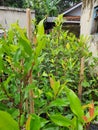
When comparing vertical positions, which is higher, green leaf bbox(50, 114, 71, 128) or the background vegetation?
the background vegetation

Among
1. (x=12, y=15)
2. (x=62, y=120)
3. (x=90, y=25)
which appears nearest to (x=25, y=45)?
(x=62, y=120)

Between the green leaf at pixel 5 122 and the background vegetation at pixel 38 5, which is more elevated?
the background vegetation at pixel 38 5

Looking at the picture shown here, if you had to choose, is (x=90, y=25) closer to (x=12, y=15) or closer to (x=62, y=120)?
(x=62, y=120)

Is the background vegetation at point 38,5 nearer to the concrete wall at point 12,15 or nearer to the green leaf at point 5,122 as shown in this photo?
the concrete wall at point 12,15

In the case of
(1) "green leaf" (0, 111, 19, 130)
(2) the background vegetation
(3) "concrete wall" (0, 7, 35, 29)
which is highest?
(2) the background vegetation

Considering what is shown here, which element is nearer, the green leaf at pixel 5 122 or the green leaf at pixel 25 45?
the green leaf at pixel 5 122

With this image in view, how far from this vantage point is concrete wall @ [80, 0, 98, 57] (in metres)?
3.73

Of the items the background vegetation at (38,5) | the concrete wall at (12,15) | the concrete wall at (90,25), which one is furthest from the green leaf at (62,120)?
the background vegetation at (38,5)

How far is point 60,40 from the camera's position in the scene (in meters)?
2.89

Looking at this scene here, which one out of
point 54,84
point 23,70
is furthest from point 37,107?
point 23,70

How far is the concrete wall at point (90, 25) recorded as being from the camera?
373 centimetres

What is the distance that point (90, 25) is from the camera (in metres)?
4.04

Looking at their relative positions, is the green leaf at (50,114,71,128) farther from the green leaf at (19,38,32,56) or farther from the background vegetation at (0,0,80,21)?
the background vegetation at (0,0,80,21)

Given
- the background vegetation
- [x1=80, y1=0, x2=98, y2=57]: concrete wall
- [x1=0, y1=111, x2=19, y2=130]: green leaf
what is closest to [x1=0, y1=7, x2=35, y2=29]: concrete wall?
the background vegetation
